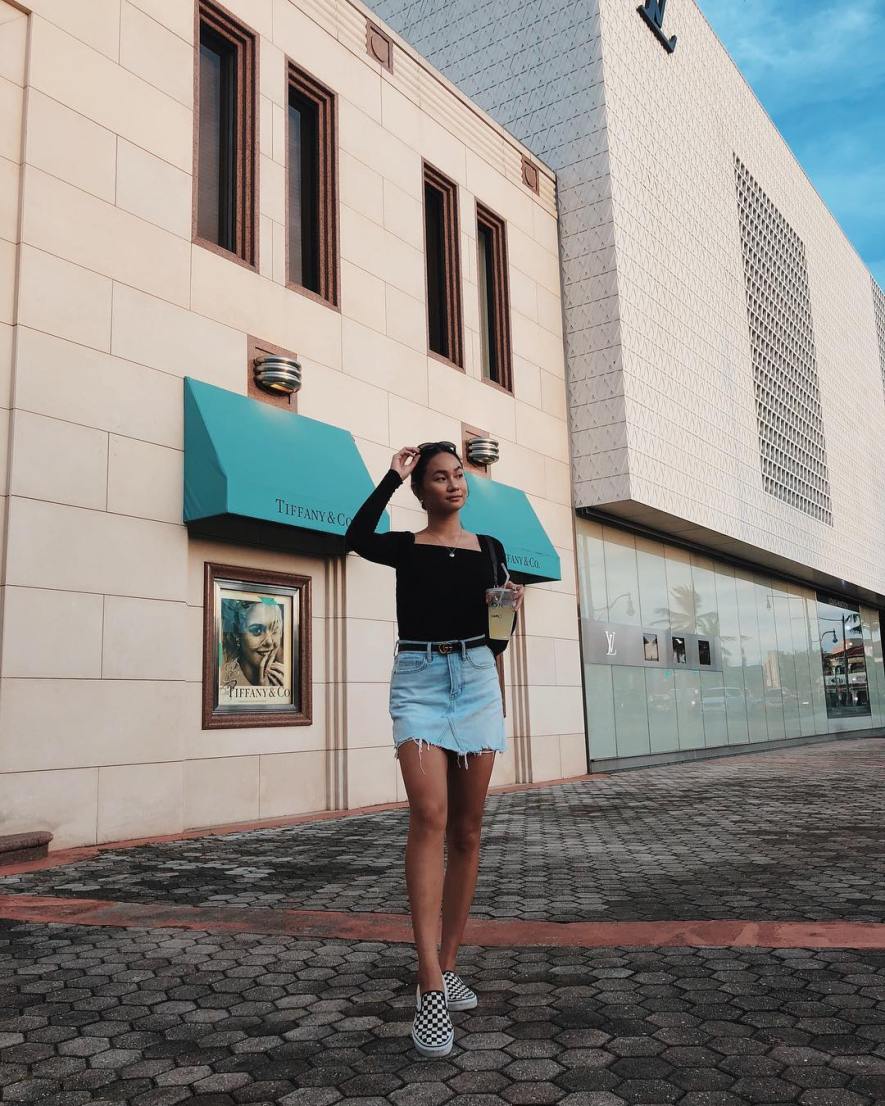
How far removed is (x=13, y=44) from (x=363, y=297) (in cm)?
443

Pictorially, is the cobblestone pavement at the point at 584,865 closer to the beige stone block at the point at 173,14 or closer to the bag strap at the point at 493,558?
the bag strap at the point at 493,558

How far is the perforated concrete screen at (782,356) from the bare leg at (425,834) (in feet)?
61.2

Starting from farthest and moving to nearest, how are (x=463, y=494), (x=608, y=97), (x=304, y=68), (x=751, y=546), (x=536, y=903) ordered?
1. (x=751, y=546)
2. (x=608, y=97)
3. (x=304, y=68)
4. (x=536, y=903)
5. (x=463, y=494)

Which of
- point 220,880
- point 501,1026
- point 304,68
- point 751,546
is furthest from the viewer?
point 751,546

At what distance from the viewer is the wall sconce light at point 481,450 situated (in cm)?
1257

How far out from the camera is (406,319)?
1173cm

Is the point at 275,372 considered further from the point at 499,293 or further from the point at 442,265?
the point at 499,293

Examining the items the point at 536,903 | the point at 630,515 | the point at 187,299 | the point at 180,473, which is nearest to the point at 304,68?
the point at 187,299

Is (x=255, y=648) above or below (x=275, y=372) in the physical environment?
below

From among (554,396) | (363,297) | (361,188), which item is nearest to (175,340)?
(363,297)

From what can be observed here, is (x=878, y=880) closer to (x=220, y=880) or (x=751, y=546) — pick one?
(x=220, y=880)

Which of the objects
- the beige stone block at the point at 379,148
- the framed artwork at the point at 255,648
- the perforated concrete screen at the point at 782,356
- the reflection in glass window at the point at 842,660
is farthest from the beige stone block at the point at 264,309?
the reflection in glass window at the point at 842,660

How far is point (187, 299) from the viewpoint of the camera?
8.79 m

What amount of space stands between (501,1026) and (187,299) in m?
7.53
